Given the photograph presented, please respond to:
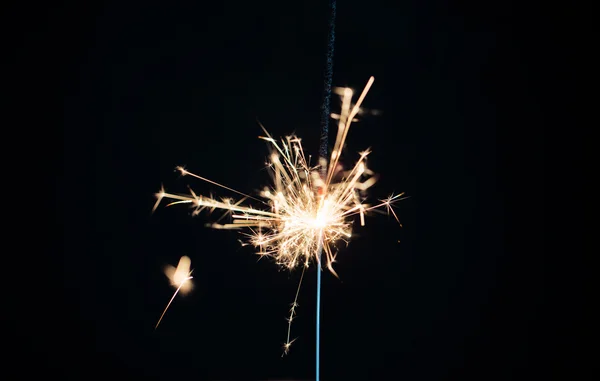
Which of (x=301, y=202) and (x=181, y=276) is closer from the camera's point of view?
(x=301, y=202)

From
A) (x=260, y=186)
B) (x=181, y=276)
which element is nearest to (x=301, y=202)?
(x=260, y=186)

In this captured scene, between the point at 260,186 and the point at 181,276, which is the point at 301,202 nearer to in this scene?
the point at 260,186

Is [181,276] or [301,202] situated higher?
[301,202]

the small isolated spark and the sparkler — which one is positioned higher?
the sparkler

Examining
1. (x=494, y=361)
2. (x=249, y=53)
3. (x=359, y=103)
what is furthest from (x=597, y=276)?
(x=249, y=53)

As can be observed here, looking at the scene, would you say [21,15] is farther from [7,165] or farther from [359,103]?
[359,103]
